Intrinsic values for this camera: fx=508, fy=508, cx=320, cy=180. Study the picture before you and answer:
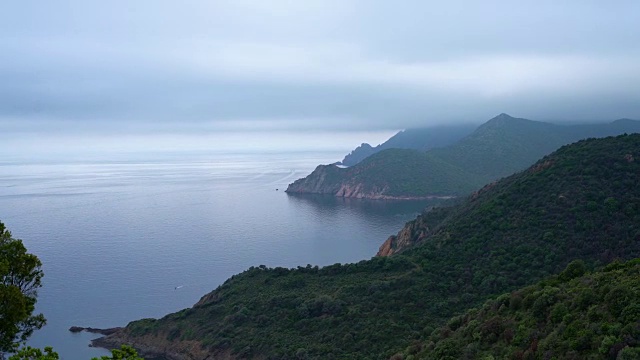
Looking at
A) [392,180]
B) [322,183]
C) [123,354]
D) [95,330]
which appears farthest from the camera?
[322,183]

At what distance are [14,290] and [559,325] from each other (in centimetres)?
1785

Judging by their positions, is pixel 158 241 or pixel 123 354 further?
pixel 158 241

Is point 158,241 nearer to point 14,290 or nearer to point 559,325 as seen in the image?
point 14,290

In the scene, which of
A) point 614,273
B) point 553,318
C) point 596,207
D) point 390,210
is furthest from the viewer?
point 390,210

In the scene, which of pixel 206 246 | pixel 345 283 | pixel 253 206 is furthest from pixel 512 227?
pixel 253 206

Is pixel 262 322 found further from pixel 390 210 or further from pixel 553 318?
pixel 390 210

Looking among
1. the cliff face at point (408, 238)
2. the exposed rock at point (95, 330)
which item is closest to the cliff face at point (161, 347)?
the exposed rock at point (95, 330)

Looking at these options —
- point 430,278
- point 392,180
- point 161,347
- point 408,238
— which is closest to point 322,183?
point 392,180

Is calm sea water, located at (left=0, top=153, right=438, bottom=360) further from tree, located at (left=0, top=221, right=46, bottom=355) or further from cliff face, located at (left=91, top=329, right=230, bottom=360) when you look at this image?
tree, located at (left=0, top=221, right=46, bottom=355)

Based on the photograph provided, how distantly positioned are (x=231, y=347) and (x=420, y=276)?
56.6ft

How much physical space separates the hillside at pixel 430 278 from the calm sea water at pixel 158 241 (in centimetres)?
1287

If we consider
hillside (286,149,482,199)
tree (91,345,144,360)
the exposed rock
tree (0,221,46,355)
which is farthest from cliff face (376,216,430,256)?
hillside (286,149,482,199)

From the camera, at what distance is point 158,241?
328 ft

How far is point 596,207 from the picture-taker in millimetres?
42469
